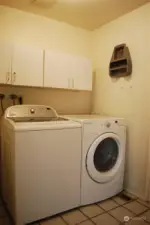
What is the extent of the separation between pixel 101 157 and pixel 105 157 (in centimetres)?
7

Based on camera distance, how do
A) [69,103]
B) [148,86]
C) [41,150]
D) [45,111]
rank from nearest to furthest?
[41,150] → [148,86] → [45,111] → [69,103]

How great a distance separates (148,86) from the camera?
77.1 inches

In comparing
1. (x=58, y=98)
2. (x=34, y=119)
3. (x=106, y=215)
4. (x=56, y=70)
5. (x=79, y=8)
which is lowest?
A: (x=106, y=215)

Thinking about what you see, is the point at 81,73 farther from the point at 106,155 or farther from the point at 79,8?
the point at 106,155

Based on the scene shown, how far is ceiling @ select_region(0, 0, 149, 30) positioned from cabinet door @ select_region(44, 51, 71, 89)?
1.72ft

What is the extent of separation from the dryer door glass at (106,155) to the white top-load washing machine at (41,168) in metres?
0.30

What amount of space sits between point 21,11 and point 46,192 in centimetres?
206

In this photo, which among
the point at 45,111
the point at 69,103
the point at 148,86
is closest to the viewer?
the point at 148,86

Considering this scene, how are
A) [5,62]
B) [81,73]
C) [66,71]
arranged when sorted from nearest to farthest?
[5,62]
[66,71]
[81,73]

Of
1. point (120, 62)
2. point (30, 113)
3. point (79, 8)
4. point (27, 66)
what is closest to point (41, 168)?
point (30, 113)

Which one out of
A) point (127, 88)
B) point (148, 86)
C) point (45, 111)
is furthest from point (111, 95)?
point (45, 111)

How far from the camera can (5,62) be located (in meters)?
1.84

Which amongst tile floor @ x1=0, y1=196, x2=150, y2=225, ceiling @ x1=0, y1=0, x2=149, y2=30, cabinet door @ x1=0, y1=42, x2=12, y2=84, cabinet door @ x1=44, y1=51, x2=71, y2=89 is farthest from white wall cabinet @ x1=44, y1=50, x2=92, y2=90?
tile floor @ x1=0, y1=196, x2=150, y2=225

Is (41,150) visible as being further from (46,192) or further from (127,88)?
(127,88)
